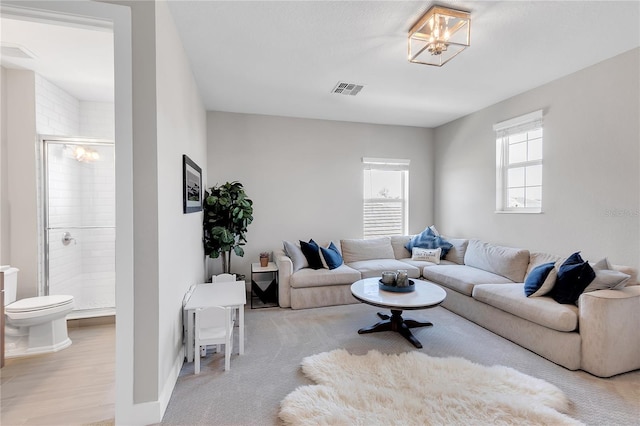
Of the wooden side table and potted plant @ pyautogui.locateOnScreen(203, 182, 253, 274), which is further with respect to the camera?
the wooden side table

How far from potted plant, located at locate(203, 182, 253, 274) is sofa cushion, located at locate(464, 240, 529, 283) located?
3211mm

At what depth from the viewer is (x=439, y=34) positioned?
2.20 m

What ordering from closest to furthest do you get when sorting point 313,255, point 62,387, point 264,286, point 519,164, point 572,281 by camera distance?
point 62,387 < point 572,281 < point 519,164 < point 313,255 < point 264,286

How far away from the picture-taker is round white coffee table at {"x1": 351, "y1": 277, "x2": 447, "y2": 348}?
A: 2.60 meters

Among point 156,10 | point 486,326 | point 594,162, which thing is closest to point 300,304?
point 486,326

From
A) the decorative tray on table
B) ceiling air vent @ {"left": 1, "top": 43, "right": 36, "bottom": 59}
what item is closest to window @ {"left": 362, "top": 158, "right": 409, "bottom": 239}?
the decorative tray on table

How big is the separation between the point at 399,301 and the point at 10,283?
12.0 feet

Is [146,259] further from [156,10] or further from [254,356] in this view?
[156,10]

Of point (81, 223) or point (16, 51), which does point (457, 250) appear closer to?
point (81, 223)

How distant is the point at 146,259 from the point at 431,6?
8.42 feet

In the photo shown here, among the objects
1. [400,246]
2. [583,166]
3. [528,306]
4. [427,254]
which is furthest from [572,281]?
[400,246]

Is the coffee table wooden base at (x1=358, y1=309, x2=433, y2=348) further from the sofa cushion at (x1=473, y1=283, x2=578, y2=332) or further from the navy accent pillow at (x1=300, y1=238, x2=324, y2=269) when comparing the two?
the navy accent pillow at (x1=300, y1=238, x2=324, y2=269)

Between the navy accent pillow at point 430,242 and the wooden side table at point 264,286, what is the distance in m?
2.31

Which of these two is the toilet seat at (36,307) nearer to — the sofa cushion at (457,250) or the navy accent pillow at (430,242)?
the navy accent pillow at (430,242)
